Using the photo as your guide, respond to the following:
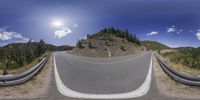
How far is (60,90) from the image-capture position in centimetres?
1051

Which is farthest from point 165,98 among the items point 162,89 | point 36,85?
point 36,85

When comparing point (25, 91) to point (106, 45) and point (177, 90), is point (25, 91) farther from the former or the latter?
point (106, 45)

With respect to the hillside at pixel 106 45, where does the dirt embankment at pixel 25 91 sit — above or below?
below

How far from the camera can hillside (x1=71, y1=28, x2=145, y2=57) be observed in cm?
6391

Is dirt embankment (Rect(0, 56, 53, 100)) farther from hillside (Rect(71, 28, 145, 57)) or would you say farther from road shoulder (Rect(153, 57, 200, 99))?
hillside (Rect(71, 28, 145, 57))

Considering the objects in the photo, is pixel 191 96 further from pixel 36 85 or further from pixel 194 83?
pixel 36 85

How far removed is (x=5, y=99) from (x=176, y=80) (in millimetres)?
7046

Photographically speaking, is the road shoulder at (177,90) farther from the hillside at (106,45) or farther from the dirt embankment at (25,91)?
the hillside at (106,45)

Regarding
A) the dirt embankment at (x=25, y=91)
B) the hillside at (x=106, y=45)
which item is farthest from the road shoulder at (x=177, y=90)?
the hillside at (x=106, y=45)

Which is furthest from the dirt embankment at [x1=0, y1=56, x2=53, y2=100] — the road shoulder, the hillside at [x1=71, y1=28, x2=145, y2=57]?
the hillside at [x1=71, y1=28, x2=145, y2=57]

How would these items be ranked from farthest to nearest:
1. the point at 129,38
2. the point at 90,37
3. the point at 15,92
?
the point at 129,38
the point at 90,37
the point at 15,92

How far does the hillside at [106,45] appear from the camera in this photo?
6391 centimetres

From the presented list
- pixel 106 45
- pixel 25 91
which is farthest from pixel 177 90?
pixel 106 45

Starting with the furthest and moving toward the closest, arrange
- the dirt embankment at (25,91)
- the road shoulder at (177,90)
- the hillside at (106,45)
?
the hillside at (106,45), the dirt embankment at (25,91), the road shoulder at (177,90)
